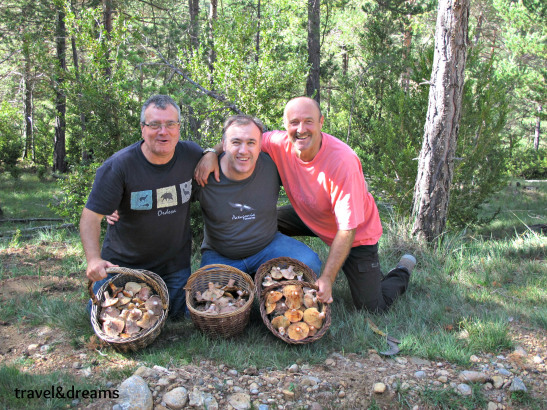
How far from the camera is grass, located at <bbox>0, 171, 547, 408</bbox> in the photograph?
129 inches

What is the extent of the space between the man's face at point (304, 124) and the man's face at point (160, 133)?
96 centimetres

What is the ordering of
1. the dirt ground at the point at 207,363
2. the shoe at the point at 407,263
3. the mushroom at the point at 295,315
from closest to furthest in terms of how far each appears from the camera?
the dirt ground at the point at 207,363
the mushroom at the point at 295,315
the shoe at the point at 407,263

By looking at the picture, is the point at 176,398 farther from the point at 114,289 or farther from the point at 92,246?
the point at 92,246

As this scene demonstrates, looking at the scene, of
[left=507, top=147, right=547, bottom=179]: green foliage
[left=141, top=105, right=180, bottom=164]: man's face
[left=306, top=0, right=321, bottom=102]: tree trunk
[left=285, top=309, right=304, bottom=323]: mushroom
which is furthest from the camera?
[left=507, top=147, right=547, bottom=179]: green foliage

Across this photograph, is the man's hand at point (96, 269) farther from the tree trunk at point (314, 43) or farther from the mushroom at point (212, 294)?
the tree trunk at point (314, 43)

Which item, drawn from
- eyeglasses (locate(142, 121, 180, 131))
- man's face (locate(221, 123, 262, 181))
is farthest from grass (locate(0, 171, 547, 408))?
eyeglasses (locate(142, 121, 180, 131))


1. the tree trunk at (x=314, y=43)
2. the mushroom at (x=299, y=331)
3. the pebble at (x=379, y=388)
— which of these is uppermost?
the tree trunk at (x=314, y=43)

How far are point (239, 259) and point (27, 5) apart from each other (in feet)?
39.6

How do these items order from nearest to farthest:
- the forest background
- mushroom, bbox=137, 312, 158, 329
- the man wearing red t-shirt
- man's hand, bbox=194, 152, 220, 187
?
mushroom, bbox=137, 312, 158, 329
the man wearing red t-shirt
man's hand, bbox=194, 152, 220, 187
the forest background

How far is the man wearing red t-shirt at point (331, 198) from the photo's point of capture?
366 centimetres

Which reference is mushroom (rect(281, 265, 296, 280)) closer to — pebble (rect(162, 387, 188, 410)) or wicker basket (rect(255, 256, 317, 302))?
wicker basket (rect(255, 256, 317, 302))

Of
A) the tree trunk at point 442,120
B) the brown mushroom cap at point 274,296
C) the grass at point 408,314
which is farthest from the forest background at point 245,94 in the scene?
the brown mushroom cap at point 274,296

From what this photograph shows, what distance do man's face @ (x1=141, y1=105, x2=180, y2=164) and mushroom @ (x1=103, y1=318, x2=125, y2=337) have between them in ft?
4.37

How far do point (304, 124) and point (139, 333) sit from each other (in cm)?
211
